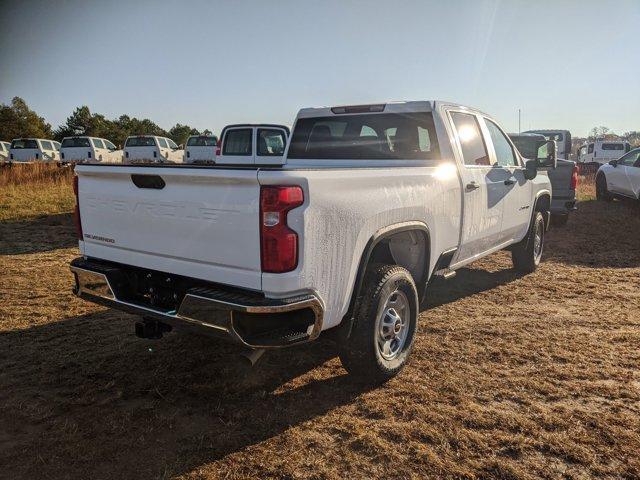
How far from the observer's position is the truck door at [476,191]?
4613 millimetres

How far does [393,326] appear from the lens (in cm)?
372

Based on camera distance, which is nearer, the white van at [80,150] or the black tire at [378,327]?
the black tire at [378,327]

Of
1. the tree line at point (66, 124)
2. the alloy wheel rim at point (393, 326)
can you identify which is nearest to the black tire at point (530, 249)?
the alloy wheel rim at point (393, 326)

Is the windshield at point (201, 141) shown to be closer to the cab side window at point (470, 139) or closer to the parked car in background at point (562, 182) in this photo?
the parked car in background at point (562, 182)

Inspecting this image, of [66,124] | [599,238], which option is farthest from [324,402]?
[66,124]

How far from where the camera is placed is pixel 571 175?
10109 millimetres

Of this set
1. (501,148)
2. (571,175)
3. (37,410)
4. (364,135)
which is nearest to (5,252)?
(37,410)

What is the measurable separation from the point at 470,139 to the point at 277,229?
117 inches

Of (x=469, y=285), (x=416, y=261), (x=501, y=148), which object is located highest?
(x=501, y=148)

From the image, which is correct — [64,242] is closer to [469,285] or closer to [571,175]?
[469,285]

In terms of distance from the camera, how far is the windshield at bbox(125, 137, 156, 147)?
24703 mm

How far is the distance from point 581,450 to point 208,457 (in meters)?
2.03

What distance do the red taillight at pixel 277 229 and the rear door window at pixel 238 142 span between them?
9.15 meters

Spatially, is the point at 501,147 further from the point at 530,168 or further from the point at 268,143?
the point at 268,143
